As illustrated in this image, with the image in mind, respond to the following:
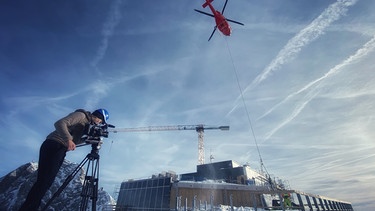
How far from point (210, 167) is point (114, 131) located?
199 feet

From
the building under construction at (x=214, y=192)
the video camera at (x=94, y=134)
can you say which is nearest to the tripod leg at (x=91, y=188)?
the video camera at (x=94, y=134)

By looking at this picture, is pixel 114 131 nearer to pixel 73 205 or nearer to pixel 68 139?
pixel 73 205

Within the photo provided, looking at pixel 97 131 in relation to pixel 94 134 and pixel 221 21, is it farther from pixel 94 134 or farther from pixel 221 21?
pixel 221 21

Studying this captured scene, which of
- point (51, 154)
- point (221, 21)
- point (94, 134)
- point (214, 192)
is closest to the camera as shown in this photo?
point (51, 154)

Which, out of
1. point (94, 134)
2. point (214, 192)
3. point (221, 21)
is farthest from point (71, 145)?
point (214, 192)

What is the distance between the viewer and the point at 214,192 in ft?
124

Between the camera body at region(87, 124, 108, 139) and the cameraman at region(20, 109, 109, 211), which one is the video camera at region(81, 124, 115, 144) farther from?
the cameraman at region(20, 109, 109, 211)

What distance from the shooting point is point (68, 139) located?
3.53 m

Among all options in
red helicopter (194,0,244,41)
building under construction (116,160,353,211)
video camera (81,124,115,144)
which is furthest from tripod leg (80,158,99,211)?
building under construction (116,160,353,211)

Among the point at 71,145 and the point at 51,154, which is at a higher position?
the point at 71,145

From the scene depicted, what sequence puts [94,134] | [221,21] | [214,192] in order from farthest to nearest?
[214,192] → [221,21] → [94,134]

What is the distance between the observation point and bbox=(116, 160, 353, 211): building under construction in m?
36.0

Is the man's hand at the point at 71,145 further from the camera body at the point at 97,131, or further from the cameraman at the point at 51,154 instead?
the camera body at the point at 97,131

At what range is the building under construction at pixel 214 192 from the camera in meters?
36.0
